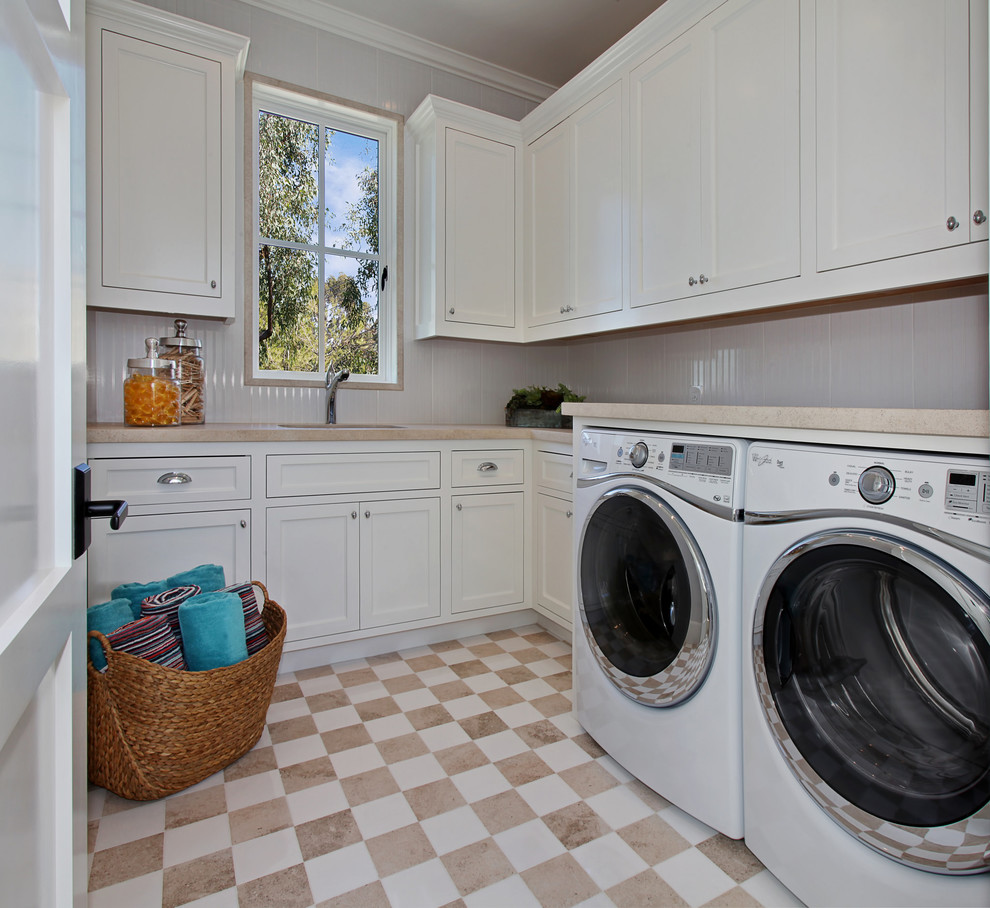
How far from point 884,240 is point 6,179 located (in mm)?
1801

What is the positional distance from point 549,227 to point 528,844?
249cm

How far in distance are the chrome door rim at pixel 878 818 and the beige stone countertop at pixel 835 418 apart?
187mm

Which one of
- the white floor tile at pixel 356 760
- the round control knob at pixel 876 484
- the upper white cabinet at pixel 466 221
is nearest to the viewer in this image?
the round control knob at pixel 876 484

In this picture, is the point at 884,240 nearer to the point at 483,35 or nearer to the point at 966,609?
the point at 966,609

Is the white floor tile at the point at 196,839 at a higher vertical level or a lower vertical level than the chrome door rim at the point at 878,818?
lower

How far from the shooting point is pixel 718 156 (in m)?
2.02

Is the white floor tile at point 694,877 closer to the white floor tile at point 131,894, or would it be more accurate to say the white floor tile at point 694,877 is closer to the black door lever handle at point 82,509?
the white floor tile at point 131,894

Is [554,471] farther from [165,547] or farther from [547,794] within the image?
[165,547]

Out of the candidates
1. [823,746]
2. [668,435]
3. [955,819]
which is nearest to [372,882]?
[823,746]

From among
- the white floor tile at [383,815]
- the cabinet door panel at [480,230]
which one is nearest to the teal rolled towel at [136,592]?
the white floor tile at [383,815]

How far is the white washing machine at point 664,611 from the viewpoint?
1340 mm

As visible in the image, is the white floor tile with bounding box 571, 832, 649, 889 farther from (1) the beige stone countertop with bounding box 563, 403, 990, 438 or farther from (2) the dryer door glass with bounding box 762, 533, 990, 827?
(1) the beige stone countertop with bounding box 563, 403, 990, 438

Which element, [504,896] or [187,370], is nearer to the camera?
[504,896]

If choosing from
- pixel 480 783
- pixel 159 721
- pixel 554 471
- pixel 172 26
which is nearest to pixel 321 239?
pixel 172 26
